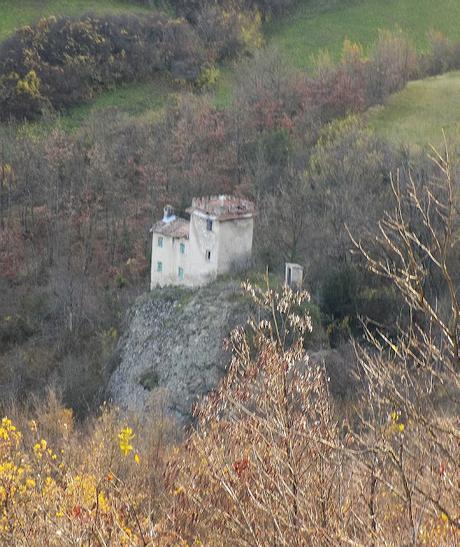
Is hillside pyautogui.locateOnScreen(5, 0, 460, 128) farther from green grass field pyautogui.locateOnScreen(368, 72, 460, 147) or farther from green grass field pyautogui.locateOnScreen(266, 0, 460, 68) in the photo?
green grass field pyautogui.locateOnScreen(368, 72, 460, 147)

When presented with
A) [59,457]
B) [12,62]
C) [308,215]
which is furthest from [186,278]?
[12,62]

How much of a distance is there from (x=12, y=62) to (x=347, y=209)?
24.1 metres

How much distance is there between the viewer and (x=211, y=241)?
27.9 meters

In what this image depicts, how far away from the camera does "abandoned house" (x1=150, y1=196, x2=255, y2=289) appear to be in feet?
91.6

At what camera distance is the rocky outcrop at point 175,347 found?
25.3m

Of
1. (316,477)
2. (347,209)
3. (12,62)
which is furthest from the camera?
(12,62)

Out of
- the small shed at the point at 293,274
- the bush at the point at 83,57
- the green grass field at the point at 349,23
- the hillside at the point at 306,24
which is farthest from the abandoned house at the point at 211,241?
the green grass field at the point at 349,23

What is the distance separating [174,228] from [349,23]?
103ft

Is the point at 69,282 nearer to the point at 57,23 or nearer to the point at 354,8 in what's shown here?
the point at 57,23

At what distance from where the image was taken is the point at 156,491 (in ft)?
48.9

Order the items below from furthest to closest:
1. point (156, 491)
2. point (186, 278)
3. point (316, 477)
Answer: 1. point (186, 278)
2. point (156, 491)
3. point (316, 477)

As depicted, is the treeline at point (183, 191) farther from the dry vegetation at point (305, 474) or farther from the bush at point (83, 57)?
the dry vegetation at point (305, 474)

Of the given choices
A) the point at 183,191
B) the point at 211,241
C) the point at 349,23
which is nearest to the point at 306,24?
the point at 349,23

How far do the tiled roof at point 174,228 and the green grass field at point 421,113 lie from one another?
1218 centimetres
